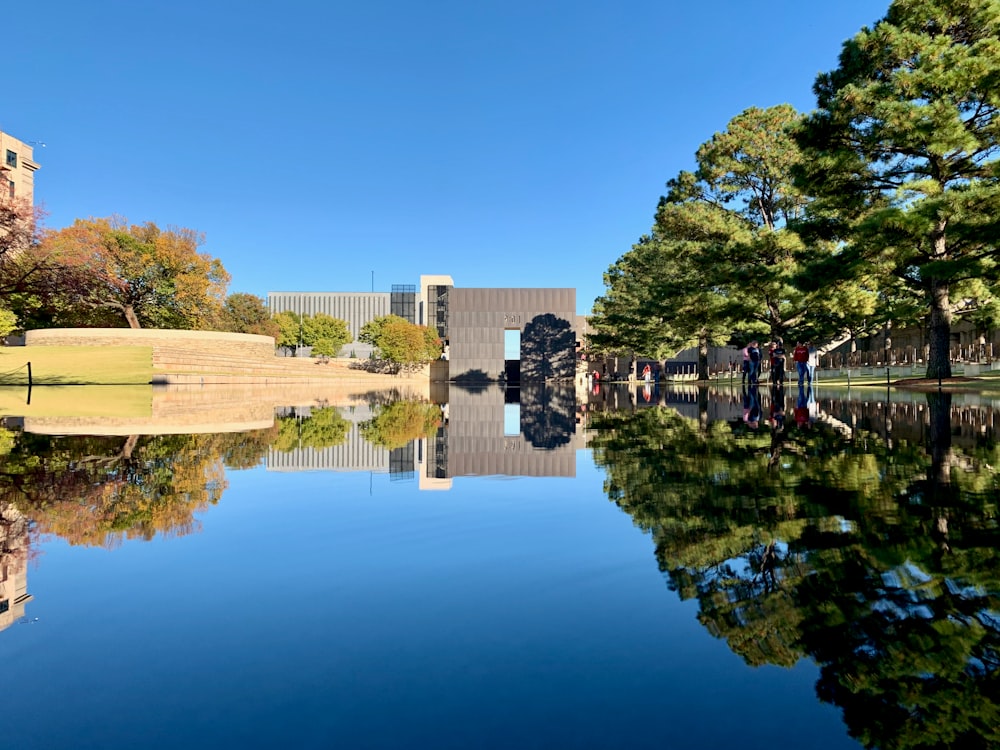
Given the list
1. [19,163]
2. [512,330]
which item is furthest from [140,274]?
[512,330]

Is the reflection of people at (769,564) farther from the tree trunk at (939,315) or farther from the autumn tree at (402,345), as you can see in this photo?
the autumn tree at (402,345)

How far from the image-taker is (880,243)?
1734 centimetres

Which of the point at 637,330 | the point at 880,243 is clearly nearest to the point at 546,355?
the point at 637,330

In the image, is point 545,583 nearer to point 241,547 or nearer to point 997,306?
point 241,547

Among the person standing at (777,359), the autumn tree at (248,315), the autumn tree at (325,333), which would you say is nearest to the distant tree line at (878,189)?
the person standing at (777,359)

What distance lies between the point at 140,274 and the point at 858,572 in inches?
2095

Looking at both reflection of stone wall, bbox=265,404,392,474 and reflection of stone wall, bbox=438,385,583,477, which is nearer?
reflection of stone wall, bbox=438,385,583,477

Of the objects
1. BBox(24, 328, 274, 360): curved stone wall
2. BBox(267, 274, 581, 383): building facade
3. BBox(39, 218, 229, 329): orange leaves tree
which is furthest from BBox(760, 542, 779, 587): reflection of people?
BBox(267, 274, 581, 383): building facade

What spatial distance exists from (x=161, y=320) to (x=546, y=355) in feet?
134

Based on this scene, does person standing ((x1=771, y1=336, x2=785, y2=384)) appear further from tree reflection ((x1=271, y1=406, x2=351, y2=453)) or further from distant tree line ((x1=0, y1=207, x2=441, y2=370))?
distant tree line ((x1=0, y1=207, x2=441, y2=370))

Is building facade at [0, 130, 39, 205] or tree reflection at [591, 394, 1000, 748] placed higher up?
building facade at [0, 130, 39, 205]

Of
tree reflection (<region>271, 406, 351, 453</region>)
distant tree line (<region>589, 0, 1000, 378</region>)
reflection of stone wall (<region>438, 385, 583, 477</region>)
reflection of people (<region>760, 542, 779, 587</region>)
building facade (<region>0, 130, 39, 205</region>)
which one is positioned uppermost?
building facade (<region>0, 130, 39, 205</region>)

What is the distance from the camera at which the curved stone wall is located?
40.9 meters

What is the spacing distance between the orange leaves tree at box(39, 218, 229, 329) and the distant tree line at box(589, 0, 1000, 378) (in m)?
37.6
